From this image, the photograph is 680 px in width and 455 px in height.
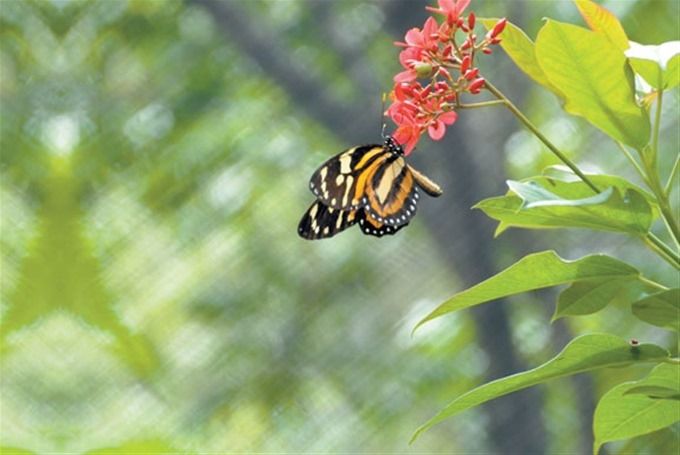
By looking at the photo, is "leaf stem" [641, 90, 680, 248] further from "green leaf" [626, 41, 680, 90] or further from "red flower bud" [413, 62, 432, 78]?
"red flower bud" [413, 62, 432, 78]

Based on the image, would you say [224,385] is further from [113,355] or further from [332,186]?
[332,186]

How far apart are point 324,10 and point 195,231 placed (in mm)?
435

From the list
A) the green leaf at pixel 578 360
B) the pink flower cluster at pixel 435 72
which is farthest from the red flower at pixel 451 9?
the green leaf at pixel 578 360

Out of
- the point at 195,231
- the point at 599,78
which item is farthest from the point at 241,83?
the point at 599,78

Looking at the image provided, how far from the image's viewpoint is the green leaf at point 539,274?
643mm

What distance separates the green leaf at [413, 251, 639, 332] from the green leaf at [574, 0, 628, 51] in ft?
0.45

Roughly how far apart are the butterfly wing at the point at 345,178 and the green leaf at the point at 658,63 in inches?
10.1

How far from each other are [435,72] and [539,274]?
0.14 m

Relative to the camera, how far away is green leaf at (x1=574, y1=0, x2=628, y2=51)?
2.18ft

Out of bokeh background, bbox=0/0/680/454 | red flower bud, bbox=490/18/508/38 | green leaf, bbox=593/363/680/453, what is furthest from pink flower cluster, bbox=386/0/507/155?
bokeh background, bbox=0/0/680/454

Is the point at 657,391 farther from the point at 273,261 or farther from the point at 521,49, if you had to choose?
the point at 273,261

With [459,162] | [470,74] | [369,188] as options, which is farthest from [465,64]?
[459,162]

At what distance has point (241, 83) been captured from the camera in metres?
1.78

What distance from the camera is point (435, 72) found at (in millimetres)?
642
